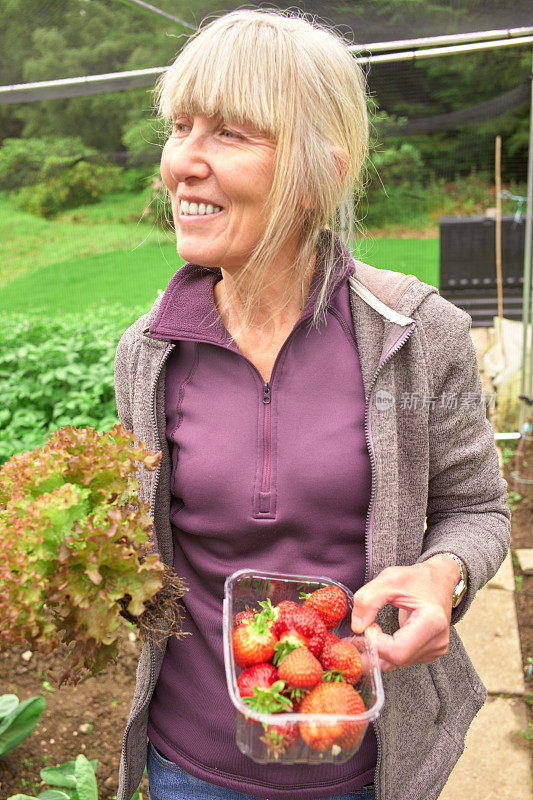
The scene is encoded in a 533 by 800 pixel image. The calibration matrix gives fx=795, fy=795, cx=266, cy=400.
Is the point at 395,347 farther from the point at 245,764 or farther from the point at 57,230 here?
the point at 57,230

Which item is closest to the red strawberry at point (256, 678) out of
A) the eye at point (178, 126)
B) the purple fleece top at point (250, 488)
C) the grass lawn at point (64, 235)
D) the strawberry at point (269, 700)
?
the strawberry at point (269, 700)

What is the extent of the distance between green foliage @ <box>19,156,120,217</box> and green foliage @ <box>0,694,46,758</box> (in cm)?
704

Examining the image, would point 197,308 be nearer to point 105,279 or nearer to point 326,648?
point 326,648

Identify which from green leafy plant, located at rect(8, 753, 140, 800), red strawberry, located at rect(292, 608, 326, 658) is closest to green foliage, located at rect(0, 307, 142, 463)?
green leafy plant, located at rect(8, 753, 140, 800)

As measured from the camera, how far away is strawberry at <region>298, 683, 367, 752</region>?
43.6 inches

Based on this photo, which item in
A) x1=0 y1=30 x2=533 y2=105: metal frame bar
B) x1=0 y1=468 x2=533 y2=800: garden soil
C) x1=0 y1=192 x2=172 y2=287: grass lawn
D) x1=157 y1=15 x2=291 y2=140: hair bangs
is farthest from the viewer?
x1=0 y1=192 x2=172 y2=287: grass lawn

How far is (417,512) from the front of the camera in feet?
4.86

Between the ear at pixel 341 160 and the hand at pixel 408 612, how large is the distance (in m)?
0.74

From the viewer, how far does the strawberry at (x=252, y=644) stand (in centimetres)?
122

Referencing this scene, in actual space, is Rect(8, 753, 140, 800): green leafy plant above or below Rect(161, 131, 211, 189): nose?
below

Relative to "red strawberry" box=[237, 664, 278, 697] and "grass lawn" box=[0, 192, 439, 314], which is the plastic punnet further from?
"grass lawn" box=[0, 192, 439, 314]

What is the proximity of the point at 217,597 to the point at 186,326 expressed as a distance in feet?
1.70

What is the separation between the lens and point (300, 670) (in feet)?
3.87

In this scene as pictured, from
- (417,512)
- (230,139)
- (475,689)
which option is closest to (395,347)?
(417,512)
